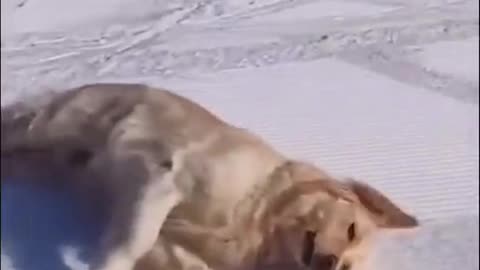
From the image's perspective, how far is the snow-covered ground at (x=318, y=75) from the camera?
898 millimetres

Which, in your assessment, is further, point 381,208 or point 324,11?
point 324,11

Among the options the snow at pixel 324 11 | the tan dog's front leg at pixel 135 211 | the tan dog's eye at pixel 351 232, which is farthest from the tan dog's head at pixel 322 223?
the snow at pixel 324 11

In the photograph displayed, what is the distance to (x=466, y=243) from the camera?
3.08 feet

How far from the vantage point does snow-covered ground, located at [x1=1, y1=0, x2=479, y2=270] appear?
Answer: 0.90 metres

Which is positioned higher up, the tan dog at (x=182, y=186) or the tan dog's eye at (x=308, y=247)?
the tan dog at (x=182, y=186)

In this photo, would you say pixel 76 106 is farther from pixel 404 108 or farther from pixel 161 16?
pixel 404 108

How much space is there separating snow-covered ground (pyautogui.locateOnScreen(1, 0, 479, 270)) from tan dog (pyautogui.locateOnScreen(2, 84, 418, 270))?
31 millimetres

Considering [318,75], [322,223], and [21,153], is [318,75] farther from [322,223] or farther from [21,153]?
[21,153]

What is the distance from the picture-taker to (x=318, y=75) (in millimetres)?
1051

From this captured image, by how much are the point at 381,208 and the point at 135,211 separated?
0.23m

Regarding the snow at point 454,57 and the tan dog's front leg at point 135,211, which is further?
the snow at point 454,57

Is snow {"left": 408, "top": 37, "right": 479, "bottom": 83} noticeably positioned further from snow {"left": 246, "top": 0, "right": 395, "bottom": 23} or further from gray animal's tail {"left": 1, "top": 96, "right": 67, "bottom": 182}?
gray animal's tail {"left": 1, "top": 96, "right": 67, "bottom": 182}

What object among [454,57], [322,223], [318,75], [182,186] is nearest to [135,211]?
[182,186]

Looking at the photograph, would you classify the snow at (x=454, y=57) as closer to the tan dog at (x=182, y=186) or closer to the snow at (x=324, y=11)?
the snow at (x=324, y=11)
